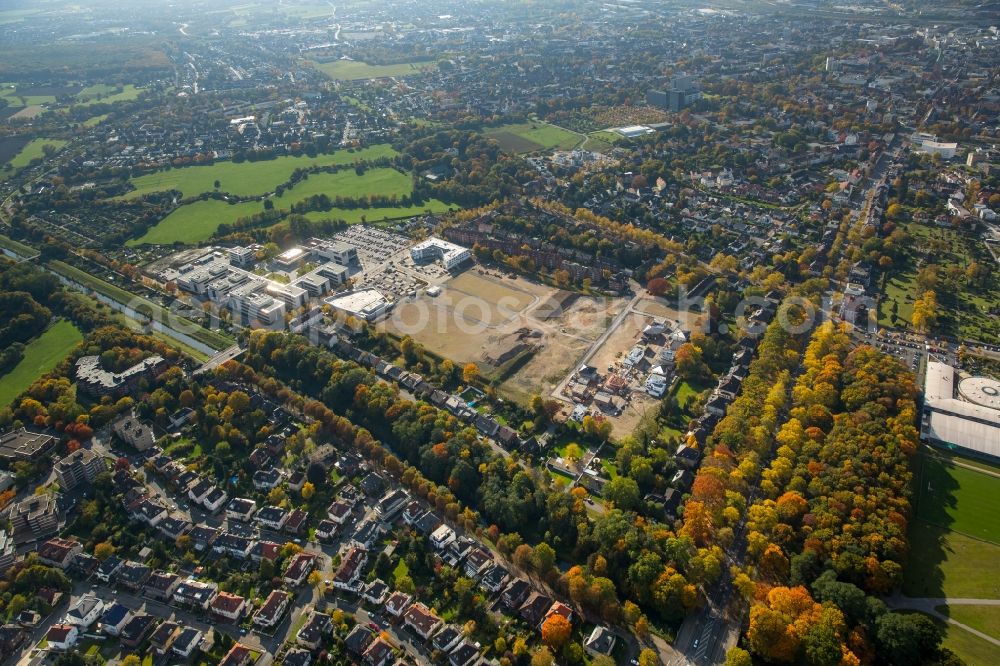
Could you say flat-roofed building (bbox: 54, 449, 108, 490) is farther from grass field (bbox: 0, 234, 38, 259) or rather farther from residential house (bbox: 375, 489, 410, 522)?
grass field (bbox: 0, 234, 38, 259)

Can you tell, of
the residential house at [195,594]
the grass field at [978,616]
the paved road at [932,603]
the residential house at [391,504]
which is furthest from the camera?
the residential house at [391,504]

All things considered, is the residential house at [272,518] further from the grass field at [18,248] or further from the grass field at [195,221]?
the grass field at [18,248]

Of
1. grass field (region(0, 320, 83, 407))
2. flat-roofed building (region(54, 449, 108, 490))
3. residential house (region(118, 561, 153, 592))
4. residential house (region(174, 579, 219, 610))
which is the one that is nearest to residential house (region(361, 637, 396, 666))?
residential house (region(174, 579, 219, 610))

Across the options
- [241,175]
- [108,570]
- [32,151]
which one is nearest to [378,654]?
[108,570]

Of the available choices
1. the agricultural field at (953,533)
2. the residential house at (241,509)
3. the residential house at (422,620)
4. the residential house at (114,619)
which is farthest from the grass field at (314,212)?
the agricultural field at (953,533)

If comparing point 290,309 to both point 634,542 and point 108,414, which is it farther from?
point 634,542

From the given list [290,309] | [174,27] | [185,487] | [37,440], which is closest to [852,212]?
[290,309]
